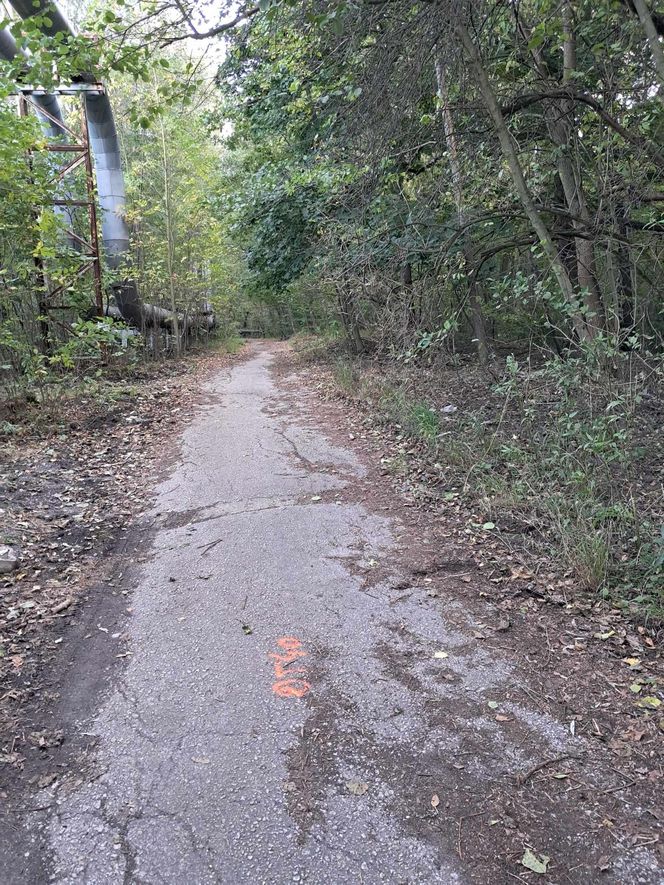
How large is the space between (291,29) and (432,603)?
17.3 ft

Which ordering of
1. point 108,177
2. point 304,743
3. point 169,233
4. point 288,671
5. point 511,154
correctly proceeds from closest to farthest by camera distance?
point 304,743
point 288,671
point 511,154
point 108,177
point 169,233

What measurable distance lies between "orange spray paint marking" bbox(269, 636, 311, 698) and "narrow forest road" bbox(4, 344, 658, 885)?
1cm

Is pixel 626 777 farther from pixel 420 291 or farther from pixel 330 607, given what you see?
pixel 420 291

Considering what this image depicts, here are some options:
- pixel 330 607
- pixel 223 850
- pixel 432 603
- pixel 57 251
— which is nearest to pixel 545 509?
pixel 432 603

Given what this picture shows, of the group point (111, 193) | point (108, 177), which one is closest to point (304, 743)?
point (111, 193)

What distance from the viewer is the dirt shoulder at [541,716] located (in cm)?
206

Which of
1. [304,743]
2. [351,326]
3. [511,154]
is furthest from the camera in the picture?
[351,326]

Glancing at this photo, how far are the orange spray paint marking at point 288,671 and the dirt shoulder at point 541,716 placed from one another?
1.66ft

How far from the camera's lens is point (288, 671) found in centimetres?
305

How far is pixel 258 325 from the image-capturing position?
37.5 metres

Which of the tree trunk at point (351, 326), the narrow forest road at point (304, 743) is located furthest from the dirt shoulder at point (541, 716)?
the tree trunk at point (351, 326)

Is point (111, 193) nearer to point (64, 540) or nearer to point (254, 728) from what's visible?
point (64, 540)

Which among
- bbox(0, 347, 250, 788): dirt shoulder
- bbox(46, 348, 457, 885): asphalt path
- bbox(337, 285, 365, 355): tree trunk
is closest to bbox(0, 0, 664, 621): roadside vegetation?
bbox(0, 347, 250, 788): dirt shoulder

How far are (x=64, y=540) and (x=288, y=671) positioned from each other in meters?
2.75
